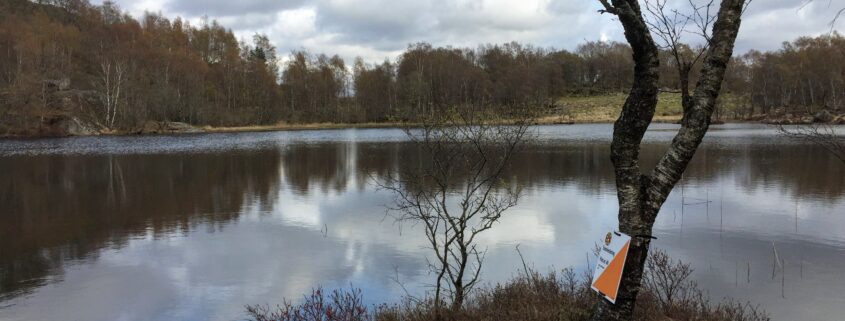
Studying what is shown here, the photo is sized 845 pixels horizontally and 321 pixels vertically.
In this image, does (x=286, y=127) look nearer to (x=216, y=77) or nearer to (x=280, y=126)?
(x=280, y=126)

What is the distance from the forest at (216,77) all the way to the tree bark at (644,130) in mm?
43984

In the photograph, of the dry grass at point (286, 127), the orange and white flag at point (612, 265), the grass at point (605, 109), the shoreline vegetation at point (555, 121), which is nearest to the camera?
the orange and white flag at point (612, 265)

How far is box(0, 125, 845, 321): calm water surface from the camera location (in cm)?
825

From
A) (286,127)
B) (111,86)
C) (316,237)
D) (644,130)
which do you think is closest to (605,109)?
(286,127)

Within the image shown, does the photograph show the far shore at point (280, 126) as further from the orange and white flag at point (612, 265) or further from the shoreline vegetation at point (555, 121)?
the orange and white flag at point (612, 265)

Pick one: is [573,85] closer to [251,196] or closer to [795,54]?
[795,54]

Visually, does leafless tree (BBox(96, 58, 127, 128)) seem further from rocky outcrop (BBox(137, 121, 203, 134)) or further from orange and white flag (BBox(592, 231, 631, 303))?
orange and white flag (BBox(592, 231, 631, 303))

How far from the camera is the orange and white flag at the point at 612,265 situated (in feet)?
13.0

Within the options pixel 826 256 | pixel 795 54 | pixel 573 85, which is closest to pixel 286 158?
pixel 826 256

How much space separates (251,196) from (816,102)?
86159 millimetres

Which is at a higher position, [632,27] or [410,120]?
[632,27]

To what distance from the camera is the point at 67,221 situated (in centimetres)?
1388

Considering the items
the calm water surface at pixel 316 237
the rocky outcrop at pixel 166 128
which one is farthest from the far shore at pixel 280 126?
the calm water surface at pixel 316 237

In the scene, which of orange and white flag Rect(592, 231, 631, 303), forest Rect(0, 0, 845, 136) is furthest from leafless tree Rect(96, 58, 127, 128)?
orange and white flag Rect(592, 231, 631, 303)
